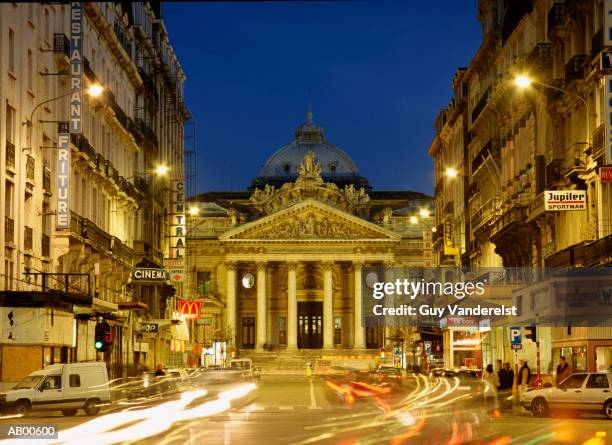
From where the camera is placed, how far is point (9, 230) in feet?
127

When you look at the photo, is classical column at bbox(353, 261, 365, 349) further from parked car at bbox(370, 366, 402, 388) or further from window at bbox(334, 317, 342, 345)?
parked car at bbox(370, 366, 402, 388)

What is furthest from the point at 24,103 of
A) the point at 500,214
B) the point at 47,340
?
the point at 500,214

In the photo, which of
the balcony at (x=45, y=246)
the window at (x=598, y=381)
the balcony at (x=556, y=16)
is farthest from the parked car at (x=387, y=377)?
the window at (x=598, y=381)

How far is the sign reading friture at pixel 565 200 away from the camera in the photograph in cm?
3919

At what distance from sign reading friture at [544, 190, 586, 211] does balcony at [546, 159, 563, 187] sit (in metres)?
3.51

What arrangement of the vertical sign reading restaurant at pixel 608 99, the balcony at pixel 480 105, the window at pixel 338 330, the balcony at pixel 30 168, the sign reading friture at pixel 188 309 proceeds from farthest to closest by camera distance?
the window at pixel 338 330
the sign reading friture at pixel 188 309
the balcony at pixel 480 105
the balcony at pixel 30 168
the vertical sign reading restaurant at pixel 608 99

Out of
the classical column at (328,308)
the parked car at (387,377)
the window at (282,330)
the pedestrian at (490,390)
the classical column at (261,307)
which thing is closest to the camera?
the pedestrian at (490,390)

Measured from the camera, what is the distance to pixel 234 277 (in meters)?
139

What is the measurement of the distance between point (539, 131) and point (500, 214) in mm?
8434

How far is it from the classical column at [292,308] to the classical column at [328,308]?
11.3 ft

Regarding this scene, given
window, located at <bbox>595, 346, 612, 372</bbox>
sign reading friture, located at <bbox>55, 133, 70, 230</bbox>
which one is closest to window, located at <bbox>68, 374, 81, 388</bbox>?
sign reading friture, located at <bbox>55, 133, 70, 230</bbox>

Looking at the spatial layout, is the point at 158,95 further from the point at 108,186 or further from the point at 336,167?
the point at 336,167

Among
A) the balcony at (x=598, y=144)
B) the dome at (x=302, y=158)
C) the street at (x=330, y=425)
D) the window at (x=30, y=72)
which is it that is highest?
the dome at (x=302, y=158)

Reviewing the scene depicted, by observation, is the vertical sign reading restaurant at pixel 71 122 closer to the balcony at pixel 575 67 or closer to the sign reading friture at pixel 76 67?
the sign reading friture at pixel 76 67
